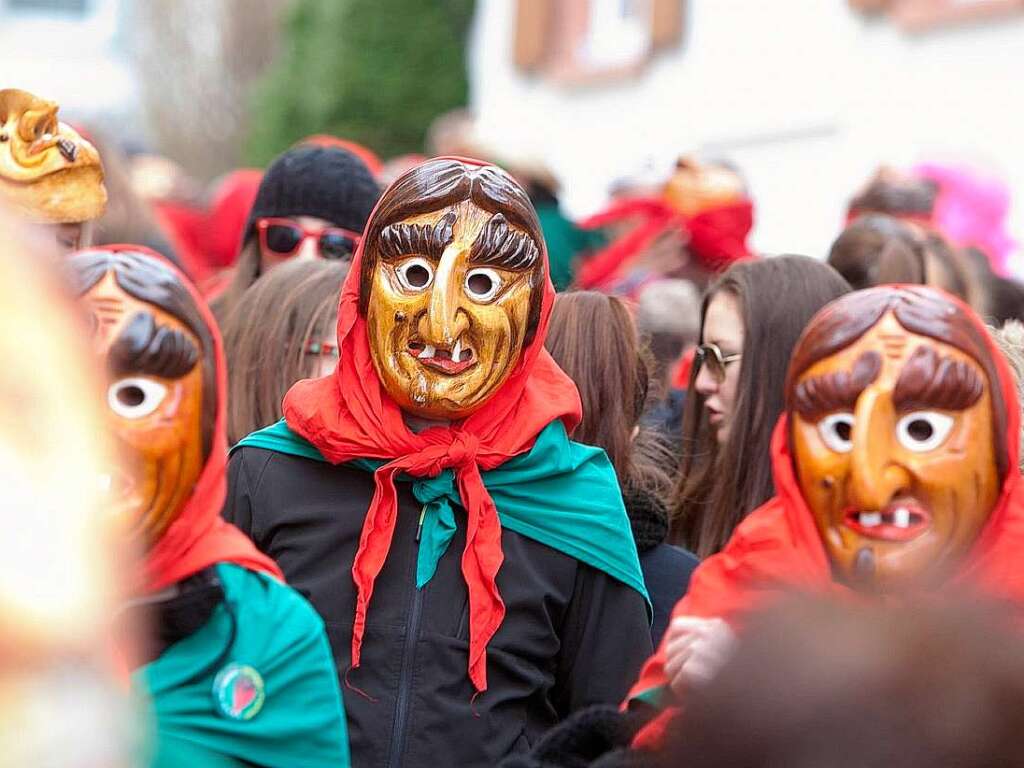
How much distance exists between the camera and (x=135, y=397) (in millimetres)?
2250

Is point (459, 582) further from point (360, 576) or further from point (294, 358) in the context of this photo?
point (294, 358)

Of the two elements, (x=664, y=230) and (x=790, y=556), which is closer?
(x=790, y=556)

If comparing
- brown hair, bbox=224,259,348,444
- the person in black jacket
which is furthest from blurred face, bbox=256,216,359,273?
the person in black jacket

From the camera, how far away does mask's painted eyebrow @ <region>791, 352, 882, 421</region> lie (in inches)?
92.5

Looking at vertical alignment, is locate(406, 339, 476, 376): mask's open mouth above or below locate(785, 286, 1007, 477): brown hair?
below

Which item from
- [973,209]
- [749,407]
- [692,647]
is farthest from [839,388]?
[973,209]

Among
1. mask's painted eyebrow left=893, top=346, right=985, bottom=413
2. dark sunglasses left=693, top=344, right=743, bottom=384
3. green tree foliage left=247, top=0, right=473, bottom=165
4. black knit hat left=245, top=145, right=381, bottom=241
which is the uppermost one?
mask's painted eyebrow left=893, top=346, right=985, bottom=413

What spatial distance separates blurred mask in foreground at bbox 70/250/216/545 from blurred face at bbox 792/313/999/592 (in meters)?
0.85

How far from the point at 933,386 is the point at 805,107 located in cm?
747

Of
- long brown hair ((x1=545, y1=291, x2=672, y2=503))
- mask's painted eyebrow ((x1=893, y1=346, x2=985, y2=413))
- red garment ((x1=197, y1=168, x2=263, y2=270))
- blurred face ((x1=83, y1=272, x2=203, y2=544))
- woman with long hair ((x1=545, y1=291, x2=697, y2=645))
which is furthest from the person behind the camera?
red garment ((x1=197, y1=168, x2=263, y2=270))

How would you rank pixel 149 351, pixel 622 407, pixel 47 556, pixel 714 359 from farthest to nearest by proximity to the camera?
pixel 714 359 → pixel 622 407 → pixel 149 351 → pixel 47 556

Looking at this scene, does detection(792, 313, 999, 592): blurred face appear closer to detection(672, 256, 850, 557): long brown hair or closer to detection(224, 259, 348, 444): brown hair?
detection(672, 256, 850, 557): long brown hair

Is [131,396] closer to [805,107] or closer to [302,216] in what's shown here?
[302,216]

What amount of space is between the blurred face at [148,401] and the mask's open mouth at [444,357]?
83 cm
